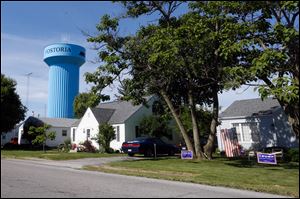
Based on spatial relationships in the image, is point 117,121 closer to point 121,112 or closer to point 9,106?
point 121,112

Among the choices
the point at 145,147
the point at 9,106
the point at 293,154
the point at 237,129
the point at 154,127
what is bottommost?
the point at 293,154

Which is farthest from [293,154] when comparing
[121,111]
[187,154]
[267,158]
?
[121,111]

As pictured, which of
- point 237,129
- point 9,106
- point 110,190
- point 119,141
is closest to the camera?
point 110,190

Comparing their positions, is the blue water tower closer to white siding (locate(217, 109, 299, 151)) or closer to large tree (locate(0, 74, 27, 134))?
large tree (locate(0, 74, 27, 134))

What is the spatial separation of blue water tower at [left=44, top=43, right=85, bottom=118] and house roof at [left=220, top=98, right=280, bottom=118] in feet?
136

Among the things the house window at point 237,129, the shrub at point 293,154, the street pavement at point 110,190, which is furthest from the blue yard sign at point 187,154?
the street pavement at point 110,190

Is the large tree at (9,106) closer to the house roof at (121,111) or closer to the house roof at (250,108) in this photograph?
the house roof at (121,111)

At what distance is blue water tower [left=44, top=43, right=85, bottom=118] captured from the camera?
66438 mm

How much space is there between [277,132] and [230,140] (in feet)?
13.2

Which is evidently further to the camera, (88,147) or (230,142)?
(88,147)

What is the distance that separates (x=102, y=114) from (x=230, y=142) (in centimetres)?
1615

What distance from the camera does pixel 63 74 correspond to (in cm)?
6869

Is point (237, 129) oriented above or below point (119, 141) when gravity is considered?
above

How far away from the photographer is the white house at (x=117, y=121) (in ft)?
121
